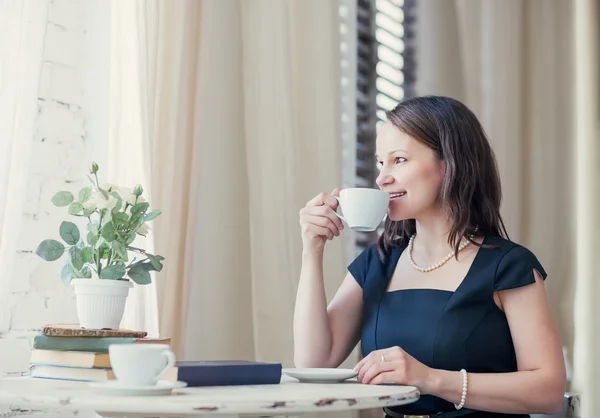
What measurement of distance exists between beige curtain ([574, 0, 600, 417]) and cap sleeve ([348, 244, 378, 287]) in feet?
2.99

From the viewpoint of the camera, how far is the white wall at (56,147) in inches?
63.4

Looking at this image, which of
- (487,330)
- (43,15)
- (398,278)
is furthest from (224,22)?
(487,330)

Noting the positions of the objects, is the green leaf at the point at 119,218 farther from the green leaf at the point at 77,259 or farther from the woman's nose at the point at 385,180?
the woman's nose at the point at 385,180

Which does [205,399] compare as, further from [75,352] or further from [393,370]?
[393,370]

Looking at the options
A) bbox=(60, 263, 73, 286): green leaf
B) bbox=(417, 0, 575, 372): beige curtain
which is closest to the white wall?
bbox=(60, 263, 73, 286): green leaf

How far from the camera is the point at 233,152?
6.44ft

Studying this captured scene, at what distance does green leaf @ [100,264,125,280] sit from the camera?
130 centimetres

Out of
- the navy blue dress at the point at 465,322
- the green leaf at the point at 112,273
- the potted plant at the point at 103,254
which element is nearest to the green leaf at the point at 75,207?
the potted plant at the point at 103,254

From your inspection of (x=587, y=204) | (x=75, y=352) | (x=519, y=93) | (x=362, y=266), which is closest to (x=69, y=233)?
(x=75, y=352)

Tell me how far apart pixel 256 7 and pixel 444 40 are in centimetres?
93

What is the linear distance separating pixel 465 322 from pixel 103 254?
0.71 m

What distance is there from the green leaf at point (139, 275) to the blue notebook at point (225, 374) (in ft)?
0.88

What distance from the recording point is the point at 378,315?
163cm

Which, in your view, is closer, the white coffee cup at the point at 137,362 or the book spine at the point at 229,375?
the white coffee cup at the point at 137,362
